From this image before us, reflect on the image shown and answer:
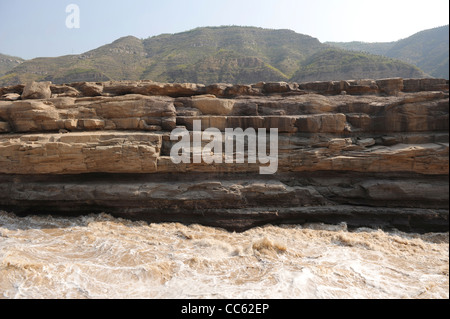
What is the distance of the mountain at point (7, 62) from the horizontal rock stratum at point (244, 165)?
3188 cm

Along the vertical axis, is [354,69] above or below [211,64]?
below

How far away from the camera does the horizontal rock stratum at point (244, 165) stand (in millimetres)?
8891

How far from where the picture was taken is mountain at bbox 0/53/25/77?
34.0 meters

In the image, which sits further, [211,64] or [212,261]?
[211,64]

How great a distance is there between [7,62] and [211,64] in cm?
2889

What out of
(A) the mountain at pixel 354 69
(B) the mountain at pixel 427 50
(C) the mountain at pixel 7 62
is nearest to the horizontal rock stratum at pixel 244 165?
(A) the mountain at pixel 354 69

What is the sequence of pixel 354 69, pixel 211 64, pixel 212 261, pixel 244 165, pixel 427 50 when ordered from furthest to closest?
pixel 427 50, pixel 211 64, pixel 354 69, pixel 244 165, pixel 212 261

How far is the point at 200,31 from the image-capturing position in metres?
56.1

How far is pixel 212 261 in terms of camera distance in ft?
22.9

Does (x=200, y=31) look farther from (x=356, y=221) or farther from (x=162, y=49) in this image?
(x=356, y=221)

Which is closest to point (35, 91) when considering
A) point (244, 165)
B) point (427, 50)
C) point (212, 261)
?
point (244, 165)

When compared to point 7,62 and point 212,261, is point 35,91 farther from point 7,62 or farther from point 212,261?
point 7,62

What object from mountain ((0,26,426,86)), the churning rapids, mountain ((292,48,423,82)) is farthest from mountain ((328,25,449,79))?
the churning rapids

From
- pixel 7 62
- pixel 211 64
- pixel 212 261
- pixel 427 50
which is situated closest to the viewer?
pixel 212 261
